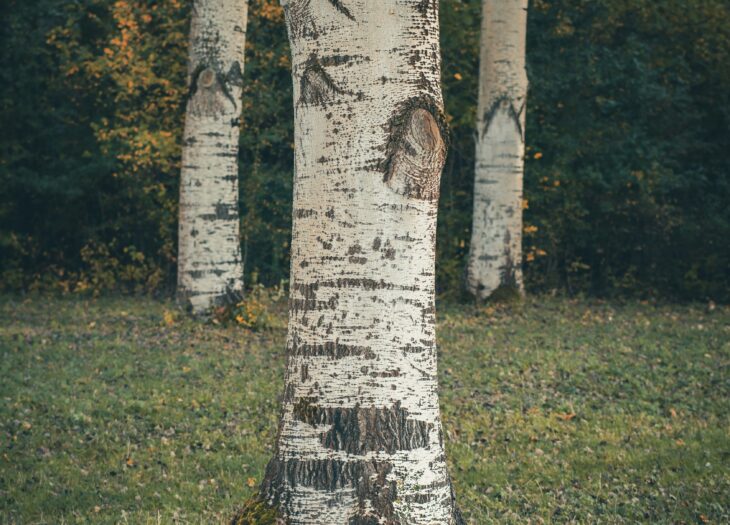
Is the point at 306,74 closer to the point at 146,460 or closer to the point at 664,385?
the point at 146,460

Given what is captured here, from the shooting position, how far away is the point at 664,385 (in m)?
9.81

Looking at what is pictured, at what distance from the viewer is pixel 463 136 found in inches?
757

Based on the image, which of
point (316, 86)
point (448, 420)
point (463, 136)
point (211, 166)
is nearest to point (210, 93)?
point (211, 166)

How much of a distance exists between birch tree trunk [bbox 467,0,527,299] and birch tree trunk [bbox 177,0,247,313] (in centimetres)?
464

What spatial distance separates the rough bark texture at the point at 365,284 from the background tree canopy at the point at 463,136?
13.3 m

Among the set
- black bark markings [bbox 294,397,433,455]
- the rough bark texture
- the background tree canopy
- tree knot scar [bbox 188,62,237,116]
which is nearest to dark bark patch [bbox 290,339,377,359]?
the rough bark texture

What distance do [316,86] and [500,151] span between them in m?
11.4

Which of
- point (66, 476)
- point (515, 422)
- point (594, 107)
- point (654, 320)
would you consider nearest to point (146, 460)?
point (66, 476)

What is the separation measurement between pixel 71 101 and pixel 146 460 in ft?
47.1

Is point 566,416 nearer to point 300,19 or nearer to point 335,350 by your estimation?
point 335,350

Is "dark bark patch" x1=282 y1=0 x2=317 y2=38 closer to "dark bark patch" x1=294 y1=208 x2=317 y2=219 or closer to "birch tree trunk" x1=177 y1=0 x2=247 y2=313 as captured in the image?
"dark bark patch" x1=294 y1=208 x2=317 y2=219

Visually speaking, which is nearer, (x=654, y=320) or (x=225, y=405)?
(x=225, y=405)

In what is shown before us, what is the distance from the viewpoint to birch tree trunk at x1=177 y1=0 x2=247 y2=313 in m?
12.8

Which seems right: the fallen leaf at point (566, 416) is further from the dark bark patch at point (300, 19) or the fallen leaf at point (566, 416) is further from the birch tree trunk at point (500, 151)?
the birch tree trunk at point (500, 151)
